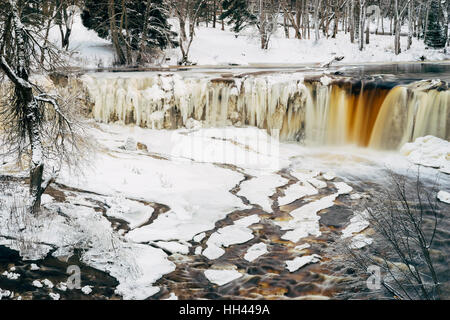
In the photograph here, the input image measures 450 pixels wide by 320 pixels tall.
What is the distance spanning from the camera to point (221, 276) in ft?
20.3

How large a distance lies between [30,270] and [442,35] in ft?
90.9

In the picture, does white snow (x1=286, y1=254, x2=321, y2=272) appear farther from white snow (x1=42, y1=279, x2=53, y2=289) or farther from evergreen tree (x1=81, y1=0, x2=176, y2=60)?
evergreen tree (x1=81, y1=0, x2=176, y2=60)

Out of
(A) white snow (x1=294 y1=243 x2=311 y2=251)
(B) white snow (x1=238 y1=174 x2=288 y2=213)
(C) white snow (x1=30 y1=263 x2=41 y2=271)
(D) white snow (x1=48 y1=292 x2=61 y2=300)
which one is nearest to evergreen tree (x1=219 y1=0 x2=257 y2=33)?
(B) white snow (x1=238 y1=174 x2=288 y2=213)

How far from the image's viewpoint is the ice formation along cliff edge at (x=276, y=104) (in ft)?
43.0

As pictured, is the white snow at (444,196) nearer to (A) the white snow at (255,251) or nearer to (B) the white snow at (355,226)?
(B) the white snow at (355,226)

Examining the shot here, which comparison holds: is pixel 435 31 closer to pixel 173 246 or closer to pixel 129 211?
pixel 129 211

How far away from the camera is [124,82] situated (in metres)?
15.3

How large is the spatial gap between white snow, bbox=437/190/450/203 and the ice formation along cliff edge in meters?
3.73

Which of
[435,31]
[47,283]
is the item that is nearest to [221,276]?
[47,283]

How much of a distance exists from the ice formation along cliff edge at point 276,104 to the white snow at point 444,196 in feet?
12.2

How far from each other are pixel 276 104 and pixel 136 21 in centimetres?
1181

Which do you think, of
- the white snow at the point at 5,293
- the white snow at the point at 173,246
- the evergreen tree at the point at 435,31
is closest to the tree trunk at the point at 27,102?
the white snow at the point at 5,293

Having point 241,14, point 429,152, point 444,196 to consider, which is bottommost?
A: point 444,196

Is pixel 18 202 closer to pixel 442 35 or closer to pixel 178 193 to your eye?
pixel 178 193
